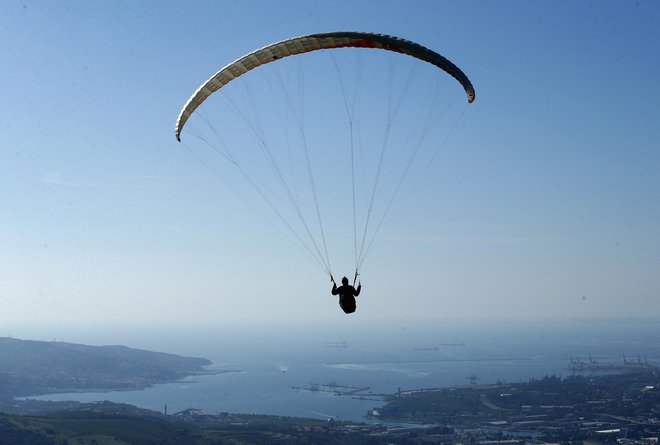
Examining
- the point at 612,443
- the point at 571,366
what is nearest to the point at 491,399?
the point at 612,443

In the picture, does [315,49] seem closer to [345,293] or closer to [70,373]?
[345,293]

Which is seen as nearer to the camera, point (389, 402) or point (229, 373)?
point (389, 402)

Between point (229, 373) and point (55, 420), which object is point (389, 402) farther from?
point (229, 373)

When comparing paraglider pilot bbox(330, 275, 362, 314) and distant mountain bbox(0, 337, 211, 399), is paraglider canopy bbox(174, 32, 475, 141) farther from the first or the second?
distant mountain bbox(0, 337, 211, 399)

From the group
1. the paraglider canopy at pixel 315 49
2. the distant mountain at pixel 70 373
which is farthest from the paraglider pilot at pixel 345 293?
the distant mountain at pixel 70 373

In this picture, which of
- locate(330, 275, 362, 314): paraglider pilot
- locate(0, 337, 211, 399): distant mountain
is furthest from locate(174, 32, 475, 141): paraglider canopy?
locate(0, 337, 211, 399): distant mountain

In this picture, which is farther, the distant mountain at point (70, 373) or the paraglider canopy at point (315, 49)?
the distant mountain at point (70, 373)

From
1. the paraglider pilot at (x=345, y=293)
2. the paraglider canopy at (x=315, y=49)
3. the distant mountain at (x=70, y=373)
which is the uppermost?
the paraglider canopy at (x=315, y=49)

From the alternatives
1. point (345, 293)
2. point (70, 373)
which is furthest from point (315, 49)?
point (70, 373)

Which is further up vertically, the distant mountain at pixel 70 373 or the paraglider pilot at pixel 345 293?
the paraglider pilot at pixel 345 293

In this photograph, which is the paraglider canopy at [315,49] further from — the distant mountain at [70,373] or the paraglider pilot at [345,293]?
the distant mountain at [70,373]

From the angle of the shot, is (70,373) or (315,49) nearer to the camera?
(315,49)
